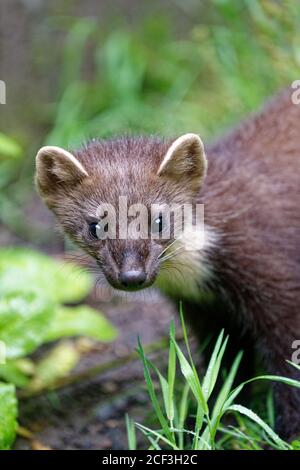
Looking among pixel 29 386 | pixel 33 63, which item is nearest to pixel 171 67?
pixel 33 63

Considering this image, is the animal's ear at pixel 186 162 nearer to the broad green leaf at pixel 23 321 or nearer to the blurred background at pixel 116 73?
the broad green leaf at pixel 23 321

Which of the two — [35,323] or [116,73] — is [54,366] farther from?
[116,73]

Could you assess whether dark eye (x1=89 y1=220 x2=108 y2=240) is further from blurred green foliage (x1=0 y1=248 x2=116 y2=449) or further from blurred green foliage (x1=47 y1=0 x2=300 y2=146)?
blurred green foliage (x1=47 y1=0 x2=300 y2=146)

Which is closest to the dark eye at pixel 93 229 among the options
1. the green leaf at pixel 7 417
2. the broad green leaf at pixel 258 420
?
the green leaf at pixel 7 417

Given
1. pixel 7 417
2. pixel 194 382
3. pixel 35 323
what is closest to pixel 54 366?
pixel 35 323

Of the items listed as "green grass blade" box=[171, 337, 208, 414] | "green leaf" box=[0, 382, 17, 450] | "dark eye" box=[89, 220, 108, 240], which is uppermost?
"dark eye" box=[89, 220, 108, 240]

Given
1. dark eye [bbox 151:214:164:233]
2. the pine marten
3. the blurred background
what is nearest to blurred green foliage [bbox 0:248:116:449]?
the pine marten
